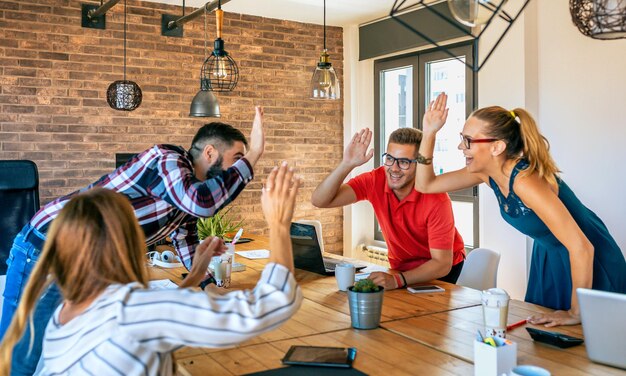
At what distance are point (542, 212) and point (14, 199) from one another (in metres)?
2.94

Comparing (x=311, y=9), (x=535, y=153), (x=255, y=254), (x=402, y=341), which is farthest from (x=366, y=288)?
(x=311, y=9)

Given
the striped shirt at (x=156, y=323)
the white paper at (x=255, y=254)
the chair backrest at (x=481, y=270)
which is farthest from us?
the white paper at (x=255, y=254)

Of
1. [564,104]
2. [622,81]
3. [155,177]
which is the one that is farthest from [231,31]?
[155,177]

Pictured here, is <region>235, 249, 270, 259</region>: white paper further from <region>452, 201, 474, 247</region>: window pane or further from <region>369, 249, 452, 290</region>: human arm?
<region>452, 201, 474, 247</region>: window pane

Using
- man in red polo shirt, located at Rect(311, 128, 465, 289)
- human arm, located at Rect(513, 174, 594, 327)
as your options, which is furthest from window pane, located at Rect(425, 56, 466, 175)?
human arm, located at Rect(513, 174, 594, 327)

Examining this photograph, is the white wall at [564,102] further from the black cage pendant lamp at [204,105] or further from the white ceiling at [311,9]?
the black cage pendant lamp at [204,105]

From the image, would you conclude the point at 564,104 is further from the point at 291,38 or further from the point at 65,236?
the point at 65,236

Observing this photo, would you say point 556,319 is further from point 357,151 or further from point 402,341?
point 357,151

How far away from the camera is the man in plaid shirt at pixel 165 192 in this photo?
215 cm

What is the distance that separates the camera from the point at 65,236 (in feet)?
4.41

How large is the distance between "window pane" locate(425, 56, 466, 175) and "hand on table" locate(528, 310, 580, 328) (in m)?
3.49

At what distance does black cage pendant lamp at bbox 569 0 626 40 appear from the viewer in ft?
5.08

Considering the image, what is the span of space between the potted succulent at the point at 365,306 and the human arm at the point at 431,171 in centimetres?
96

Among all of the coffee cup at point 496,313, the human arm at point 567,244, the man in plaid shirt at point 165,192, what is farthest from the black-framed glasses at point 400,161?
the coffee cup at point 496,313
